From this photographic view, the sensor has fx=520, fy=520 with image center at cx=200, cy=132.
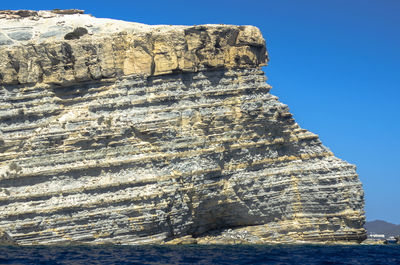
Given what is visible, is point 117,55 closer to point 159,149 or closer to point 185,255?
point 159,149

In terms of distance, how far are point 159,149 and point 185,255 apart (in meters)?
8.29

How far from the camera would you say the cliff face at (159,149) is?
28.4m

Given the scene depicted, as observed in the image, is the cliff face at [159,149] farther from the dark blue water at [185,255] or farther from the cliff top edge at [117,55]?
the dark blue water at [185,255]

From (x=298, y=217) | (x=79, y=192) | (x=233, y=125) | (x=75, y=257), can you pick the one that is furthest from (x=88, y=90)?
(x=298, y=217)

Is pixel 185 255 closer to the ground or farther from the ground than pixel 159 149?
closer to the ground


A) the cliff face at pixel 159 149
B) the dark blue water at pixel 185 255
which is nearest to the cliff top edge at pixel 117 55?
the cliff face at pixel 159 149

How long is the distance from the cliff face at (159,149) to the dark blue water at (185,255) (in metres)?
2.61

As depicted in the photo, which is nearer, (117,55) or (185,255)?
(185,255)

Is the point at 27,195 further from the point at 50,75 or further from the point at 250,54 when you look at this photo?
the point at 250,54

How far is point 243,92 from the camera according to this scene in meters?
32.4

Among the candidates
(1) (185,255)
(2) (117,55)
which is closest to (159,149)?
(2) (117,55)

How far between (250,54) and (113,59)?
863 cm

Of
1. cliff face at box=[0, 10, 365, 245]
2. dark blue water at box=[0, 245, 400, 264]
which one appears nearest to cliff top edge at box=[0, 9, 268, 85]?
cliff face at box=[0, 10, 365, 245]

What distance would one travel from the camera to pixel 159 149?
98.0ft
